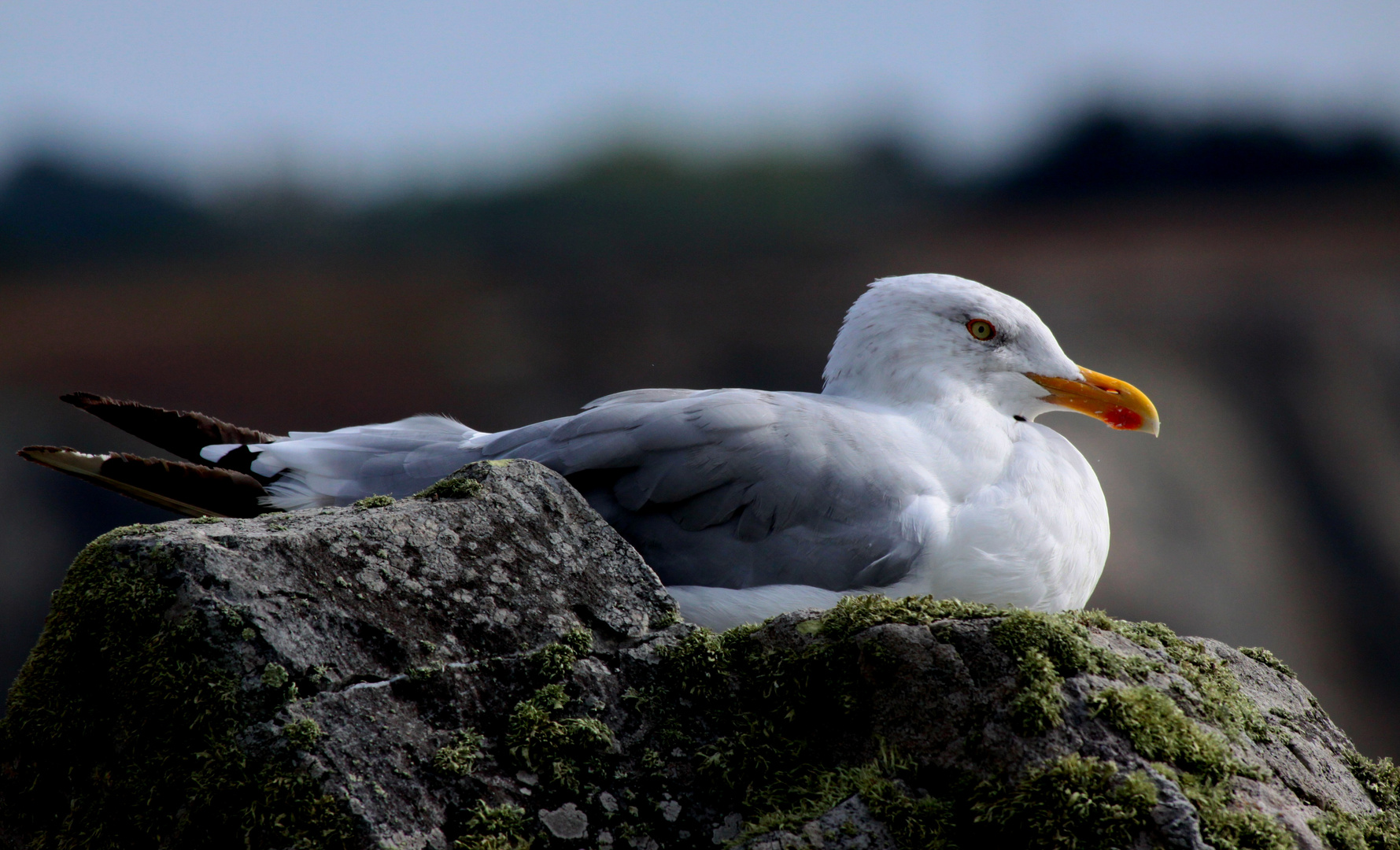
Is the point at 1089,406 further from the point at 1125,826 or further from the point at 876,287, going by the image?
the point at 1125,826

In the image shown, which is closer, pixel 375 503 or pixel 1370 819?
pixel 1370 819

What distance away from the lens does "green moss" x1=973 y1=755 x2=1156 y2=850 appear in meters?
1.60

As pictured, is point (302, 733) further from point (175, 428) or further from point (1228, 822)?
point (175, 428)

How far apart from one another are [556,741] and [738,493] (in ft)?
3.81

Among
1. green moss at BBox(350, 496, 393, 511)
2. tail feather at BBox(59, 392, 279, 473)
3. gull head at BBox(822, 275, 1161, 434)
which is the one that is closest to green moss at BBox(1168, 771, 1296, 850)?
green moss at BBox(350, 496, 393, 511)

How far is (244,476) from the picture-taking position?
3047mm

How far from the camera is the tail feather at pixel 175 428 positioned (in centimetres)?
319

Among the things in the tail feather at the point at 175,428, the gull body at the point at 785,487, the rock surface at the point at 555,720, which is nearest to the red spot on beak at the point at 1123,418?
the gull body at the point at 785,487

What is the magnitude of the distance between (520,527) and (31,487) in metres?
10.9

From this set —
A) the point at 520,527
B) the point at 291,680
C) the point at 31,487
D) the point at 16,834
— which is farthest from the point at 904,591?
the point at 31,487

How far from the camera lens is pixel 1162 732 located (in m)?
1.80

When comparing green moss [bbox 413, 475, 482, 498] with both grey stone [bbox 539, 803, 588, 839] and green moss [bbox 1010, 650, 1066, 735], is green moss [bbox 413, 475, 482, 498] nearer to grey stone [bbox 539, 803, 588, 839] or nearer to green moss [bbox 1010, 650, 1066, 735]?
grey stone [bbox 539, 803, 588, 839]

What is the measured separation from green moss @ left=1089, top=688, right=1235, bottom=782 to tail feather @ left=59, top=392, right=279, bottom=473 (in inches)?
95.7

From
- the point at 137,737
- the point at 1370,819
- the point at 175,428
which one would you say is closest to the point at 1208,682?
the point at 1370,819
